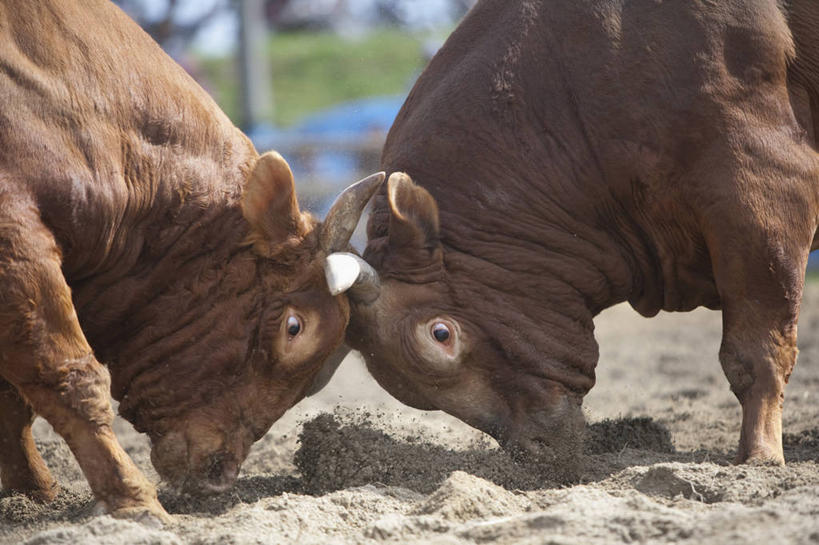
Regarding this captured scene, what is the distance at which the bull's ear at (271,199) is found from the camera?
189 inches

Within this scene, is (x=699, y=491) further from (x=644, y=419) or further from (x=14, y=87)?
(x=14, y=87)

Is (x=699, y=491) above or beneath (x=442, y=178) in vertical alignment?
beneath

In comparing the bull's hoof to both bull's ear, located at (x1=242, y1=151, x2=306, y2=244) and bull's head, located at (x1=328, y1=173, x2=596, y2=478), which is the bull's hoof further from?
bull's ear, located at (x1=242, y1=151, x2=306, y2=244)

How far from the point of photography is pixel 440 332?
5.20m

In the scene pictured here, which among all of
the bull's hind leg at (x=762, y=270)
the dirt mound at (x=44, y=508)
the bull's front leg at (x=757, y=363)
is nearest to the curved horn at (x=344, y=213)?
the dirt mound at (x=44, y=508)

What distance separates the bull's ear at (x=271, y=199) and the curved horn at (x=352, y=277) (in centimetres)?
25

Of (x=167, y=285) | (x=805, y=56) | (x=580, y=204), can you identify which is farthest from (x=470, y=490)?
(x=805, y=56)

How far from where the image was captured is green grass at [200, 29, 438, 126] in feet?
75.8

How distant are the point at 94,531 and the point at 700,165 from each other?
3082 mm

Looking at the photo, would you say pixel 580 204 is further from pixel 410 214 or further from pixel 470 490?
pixel 470 490

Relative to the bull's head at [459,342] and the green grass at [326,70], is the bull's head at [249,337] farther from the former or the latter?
the green grass at [326,70]

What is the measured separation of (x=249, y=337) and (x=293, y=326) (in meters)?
0.20

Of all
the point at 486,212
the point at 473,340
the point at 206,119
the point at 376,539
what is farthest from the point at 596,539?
the point at 206,119

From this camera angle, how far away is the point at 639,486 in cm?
454
